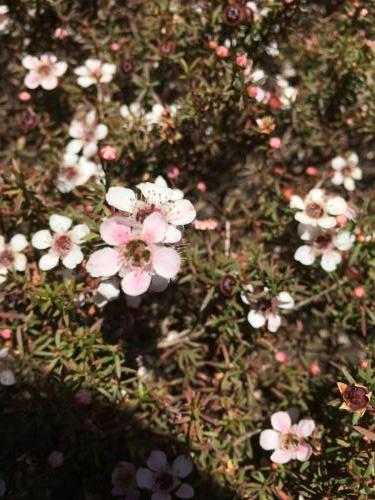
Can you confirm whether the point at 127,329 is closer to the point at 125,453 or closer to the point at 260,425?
the point at 125,453

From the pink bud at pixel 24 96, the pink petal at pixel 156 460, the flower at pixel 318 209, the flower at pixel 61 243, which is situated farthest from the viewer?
the pink bud at pixel 24 96

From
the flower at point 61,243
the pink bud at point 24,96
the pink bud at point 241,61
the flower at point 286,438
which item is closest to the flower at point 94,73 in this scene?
the pink bud at point 24,96

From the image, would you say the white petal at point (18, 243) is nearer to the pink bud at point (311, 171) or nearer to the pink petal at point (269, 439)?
the pink petal at point (269, 439)

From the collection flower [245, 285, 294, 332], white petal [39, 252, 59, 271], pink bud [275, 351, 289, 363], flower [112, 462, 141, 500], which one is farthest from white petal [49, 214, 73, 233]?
pink bud [275, 351, 289, 363]

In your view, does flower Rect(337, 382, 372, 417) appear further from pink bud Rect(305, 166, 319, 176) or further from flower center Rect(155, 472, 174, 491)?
pink bud Rect(305, 166, 319, 176)

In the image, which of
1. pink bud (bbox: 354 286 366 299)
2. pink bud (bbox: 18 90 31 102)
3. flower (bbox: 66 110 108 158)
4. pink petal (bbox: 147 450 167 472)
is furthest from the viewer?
pink bud (bbox: 18 90 31 102)

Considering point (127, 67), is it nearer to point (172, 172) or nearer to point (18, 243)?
point (172, 172)
